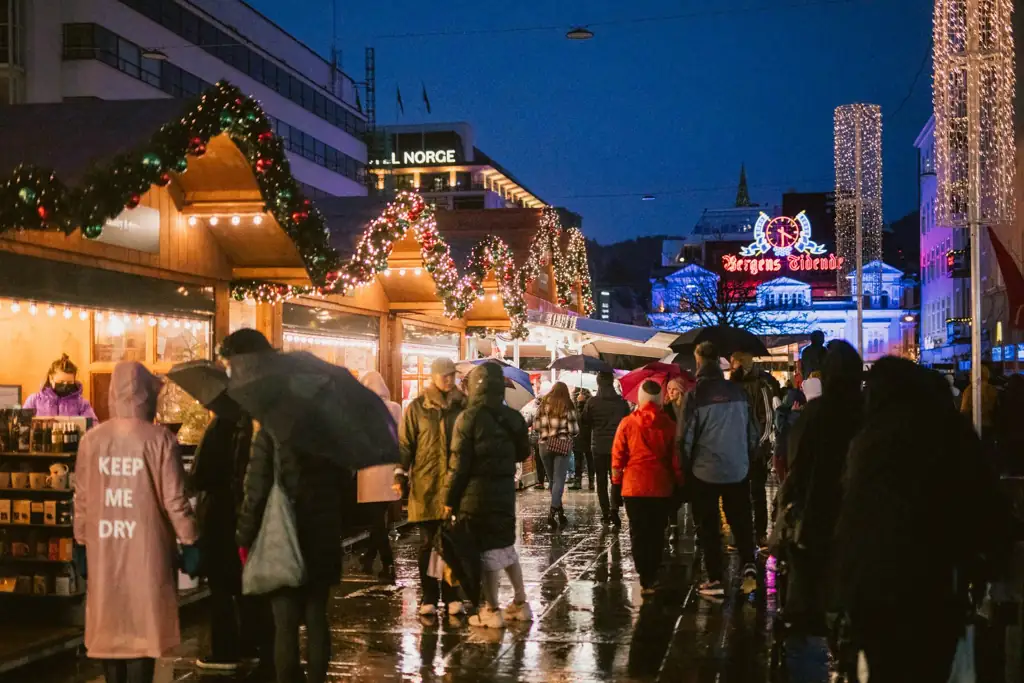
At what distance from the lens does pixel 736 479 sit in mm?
9727

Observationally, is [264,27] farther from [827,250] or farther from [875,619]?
[875,619]

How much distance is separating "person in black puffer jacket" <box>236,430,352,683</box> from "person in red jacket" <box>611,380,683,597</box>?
4657 millimetres

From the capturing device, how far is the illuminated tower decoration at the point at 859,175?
63.4 ft

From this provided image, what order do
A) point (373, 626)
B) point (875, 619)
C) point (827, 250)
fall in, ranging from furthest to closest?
point (827, 250)
point (373, 626)
point (875, 619)

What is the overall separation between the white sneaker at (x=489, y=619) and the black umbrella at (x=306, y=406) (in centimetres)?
325

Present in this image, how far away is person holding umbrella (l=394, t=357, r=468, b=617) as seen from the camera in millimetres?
9055

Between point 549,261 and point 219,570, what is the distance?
24.0m

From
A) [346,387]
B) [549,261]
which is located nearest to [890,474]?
[346,387]

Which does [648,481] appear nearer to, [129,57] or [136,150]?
[136,150]

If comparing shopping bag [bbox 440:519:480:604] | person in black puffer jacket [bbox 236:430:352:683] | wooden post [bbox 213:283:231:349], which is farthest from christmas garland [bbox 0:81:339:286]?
shopping bag [bbox 440:519:480:604]

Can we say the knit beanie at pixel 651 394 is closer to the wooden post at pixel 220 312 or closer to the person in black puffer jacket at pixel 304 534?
the wooden post at pixel 220 312

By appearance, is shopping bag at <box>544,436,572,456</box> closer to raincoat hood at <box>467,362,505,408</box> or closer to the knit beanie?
the knit beanie

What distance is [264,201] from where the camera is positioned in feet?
35.1

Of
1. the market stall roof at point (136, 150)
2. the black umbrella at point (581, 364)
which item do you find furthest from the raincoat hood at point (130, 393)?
the black umbrella at point (581, 364)
